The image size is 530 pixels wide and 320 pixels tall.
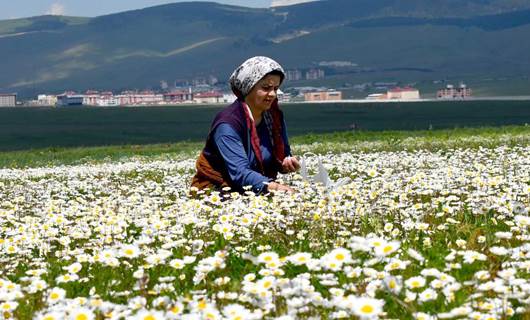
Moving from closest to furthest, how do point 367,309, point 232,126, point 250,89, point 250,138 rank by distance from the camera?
point 367,309 → point 250,89 → point 232,126 → point 250,138

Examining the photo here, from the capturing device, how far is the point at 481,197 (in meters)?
8.01

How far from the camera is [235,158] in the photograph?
31.0 ft

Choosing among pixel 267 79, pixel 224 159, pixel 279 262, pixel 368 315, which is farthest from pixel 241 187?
pixel 368 315

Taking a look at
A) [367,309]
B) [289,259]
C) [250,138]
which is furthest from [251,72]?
[367,309]

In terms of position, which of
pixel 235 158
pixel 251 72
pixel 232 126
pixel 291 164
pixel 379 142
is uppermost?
pixel 251 72

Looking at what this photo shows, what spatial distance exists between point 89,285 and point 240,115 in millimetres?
4553

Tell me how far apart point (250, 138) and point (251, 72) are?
84 centimetres

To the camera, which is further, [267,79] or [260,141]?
[260,141]

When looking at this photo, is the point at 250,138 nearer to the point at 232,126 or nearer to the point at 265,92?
the point at 232,126

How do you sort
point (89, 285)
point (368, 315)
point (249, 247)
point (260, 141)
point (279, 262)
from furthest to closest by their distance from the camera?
point (260, 141)
point (249, 247)
point (89, 285)
point (279, 262)
point (368, 315)

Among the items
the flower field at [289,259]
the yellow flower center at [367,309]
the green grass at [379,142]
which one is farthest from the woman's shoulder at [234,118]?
the green grass at [379,142]

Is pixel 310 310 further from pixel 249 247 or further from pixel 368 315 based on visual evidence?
pixel 249 247

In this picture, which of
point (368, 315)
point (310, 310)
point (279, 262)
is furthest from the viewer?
point (279, 262)

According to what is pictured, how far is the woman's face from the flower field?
1308 millimetres
